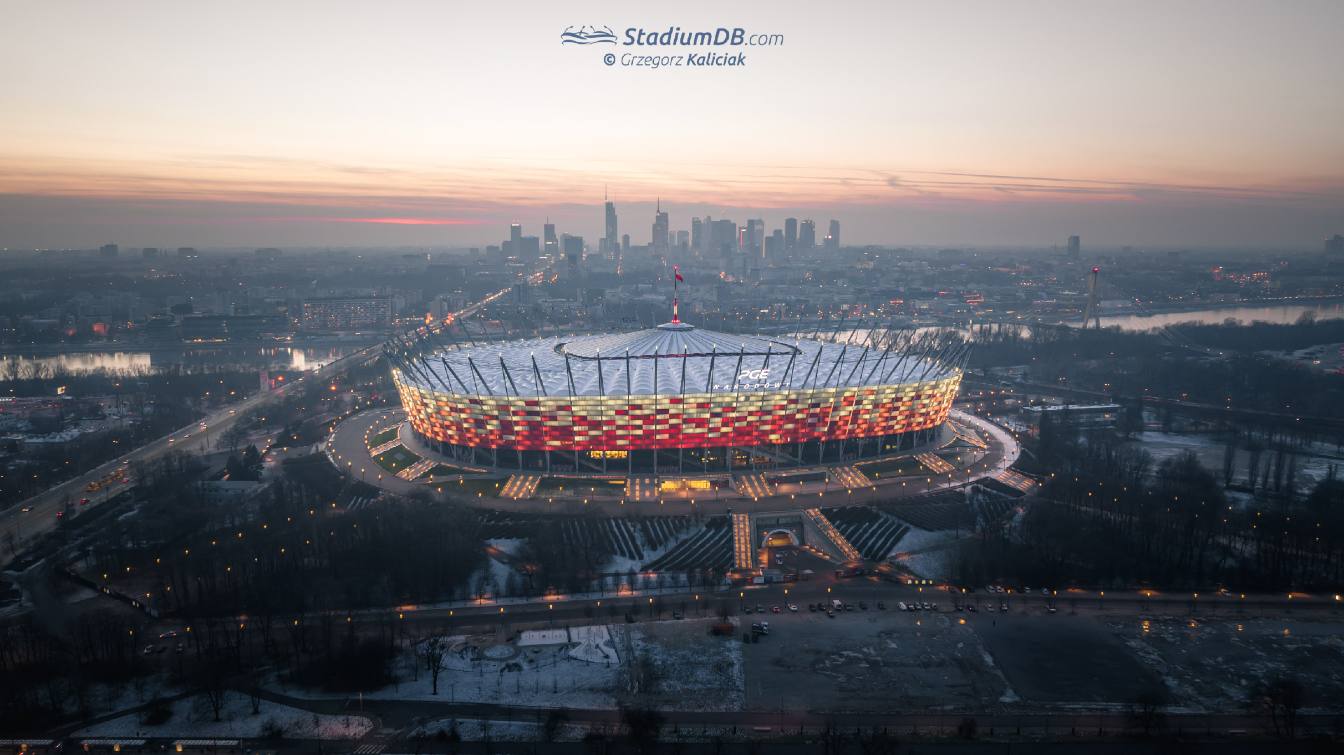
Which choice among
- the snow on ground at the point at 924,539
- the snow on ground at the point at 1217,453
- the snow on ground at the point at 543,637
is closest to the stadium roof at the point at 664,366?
the snow on ground at the point at 924,539

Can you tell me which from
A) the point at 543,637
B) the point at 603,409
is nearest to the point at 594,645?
the point at 543,637

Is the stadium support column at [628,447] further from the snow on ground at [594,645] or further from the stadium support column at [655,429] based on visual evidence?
the snow on ground at [594,645]

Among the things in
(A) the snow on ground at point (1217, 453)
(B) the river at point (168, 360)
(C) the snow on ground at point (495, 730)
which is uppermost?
(A) the snow on ground at point (1217, 453)

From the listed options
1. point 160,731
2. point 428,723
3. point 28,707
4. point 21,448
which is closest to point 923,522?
point 428,723

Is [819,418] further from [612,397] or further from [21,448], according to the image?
[21,448]

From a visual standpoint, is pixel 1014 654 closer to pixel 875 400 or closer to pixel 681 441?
pixel 875 400

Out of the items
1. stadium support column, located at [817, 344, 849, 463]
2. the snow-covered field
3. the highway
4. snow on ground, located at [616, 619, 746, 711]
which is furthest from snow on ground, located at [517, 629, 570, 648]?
the highway

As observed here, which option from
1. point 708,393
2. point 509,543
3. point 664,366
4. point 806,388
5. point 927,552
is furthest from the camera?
point 664,366
